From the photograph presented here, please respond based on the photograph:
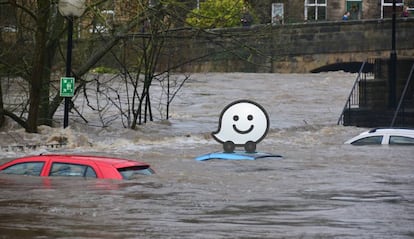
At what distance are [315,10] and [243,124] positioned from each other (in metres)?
48.7

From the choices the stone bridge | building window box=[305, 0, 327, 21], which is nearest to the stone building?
building window box=[305, 0, 327, 21]

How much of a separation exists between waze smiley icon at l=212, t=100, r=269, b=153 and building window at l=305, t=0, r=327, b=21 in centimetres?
4776

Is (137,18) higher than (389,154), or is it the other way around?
(137,18)

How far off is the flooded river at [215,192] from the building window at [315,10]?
35.8 metres

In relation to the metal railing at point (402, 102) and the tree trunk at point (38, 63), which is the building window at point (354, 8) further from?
the tree trunk at point (38, 63)

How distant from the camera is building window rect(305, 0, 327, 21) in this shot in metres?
69.4

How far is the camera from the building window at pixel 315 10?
228 ft

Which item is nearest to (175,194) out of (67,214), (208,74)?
(67,214)

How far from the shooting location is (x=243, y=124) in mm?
21891

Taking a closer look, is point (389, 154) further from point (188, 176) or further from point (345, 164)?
point (188, 176)

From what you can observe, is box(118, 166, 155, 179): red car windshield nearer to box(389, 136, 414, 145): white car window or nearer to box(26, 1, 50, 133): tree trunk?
box(389, 136, 414, 145): white car window

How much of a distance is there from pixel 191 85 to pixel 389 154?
2986 cm

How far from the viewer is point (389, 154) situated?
25.1 meters

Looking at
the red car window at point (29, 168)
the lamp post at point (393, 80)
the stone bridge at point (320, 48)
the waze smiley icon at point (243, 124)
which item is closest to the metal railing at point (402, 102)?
the lamp post at point (393, 80)
